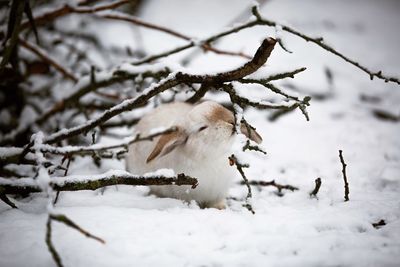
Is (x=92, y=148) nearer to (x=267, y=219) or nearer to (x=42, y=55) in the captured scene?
(x=267, y=219)

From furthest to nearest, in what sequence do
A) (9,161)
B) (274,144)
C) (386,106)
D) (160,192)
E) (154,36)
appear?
(154,36)
(386,106)
(274,144)
(160,192)
(9,161)

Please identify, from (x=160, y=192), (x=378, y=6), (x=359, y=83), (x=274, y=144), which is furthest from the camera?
(x=378, y=6)

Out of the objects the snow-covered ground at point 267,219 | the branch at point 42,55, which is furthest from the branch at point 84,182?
the branch at point 42,55

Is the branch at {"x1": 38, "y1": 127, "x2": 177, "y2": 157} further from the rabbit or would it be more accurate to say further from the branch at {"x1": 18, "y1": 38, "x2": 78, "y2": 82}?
the branch at {"x1": 18, "y1": 38, "x2": 78, "y2": 82}

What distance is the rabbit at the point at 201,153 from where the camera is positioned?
1.79m

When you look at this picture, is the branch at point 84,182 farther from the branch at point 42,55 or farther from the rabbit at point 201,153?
the branch at point 42,55

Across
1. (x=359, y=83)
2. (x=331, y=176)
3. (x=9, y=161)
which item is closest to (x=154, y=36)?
(x=359, y=83)

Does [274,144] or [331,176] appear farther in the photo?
[274,144]

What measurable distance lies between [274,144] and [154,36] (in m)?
A: 4.81

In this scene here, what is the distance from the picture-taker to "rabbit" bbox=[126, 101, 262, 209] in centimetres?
179

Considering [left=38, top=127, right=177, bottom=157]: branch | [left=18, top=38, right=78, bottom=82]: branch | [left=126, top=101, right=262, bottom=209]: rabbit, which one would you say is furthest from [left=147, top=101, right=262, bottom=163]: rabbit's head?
[left=18, top=38, right=78, bottom=82]: branch

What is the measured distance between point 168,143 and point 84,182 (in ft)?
1.49

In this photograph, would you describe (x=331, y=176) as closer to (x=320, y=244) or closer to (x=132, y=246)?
(x=320, y=244)

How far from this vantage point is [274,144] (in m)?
3.54
